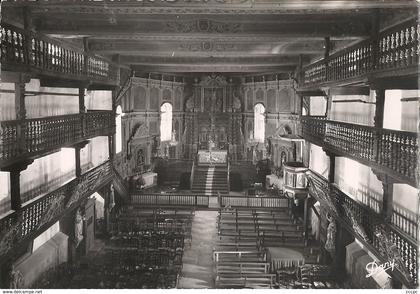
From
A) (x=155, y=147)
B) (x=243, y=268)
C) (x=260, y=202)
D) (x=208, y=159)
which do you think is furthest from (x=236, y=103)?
(x=243, y=268)

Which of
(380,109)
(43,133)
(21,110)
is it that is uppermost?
(380,109)

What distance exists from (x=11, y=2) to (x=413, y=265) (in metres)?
11.6

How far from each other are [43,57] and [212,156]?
65.3ft

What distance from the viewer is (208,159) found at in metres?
31.0

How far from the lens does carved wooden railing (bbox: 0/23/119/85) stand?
10.3 metres

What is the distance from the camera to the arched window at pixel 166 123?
113 feet

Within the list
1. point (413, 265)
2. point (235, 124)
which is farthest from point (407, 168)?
point (235, 124)

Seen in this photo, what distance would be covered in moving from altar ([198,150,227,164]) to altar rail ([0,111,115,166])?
13.3m

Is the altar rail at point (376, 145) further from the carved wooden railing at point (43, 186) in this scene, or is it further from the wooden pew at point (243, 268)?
the carved wooden railing at point (43, 186)

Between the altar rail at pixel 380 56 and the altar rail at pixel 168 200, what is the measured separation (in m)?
12.2

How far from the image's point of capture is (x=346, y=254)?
1623cm

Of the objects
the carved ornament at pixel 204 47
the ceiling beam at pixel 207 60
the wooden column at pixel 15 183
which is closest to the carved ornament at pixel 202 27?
the carved ornament at pixel 204 47

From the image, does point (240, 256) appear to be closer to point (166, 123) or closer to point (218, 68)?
point (218, 68)

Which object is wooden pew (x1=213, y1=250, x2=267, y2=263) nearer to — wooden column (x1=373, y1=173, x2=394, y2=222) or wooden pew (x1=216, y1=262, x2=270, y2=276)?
wooden pew (x1=216, y1=262, x2=270, y2=276)
